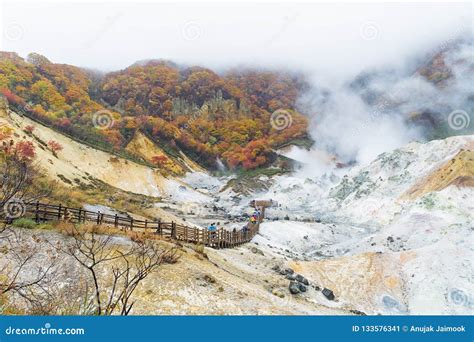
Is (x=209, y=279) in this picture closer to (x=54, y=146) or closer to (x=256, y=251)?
(x=256, y=251)

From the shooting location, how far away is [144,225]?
73.2 ft

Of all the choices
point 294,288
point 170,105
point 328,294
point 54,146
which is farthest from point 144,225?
point 170,105

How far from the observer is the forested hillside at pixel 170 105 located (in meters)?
70.6

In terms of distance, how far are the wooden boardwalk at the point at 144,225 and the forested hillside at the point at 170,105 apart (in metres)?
38.8

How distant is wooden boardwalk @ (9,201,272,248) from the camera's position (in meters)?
18.1

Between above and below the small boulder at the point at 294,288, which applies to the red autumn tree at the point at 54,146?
above

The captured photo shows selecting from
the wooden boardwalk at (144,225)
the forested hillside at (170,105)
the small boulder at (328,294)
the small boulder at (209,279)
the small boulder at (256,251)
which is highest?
the forested hillside at (170,105)

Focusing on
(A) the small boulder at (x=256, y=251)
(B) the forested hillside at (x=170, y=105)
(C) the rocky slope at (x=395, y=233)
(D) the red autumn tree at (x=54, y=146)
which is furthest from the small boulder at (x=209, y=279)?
(B) the forested hillside at (x=170, y=105)

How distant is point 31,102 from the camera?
68750mm

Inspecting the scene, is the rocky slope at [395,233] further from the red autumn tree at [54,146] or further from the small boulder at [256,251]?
the red autumn tree at [54,146]

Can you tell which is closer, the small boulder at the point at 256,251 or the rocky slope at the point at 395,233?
the rocky slope at the point at 395,233

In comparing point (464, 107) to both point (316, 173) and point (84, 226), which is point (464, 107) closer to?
point (316, 173)

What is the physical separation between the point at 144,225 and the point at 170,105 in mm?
73610

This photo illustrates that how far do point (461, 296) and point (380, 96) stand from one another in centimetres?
8918
